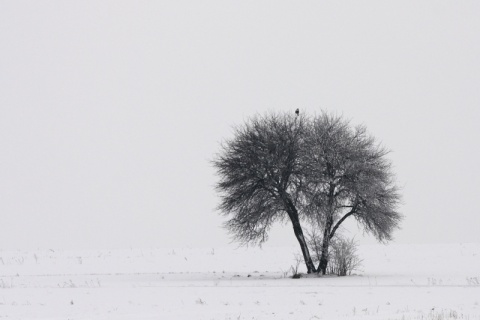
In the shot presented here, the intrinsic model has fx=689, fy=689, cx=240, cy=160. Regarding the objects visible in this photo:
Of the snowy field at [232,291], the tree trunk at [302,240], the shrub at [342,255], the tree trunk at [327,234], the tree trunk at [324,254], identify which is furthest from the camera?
the tree trunk at [302,240]

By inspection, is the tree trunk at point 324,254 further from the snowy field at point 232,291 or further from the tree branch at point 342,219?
the snowy field at point 232,291

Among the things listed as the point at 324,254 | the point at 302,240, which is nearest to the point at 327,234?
the point at 324,254

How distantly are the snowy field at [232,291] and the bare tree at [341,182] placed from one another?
10.7 feet

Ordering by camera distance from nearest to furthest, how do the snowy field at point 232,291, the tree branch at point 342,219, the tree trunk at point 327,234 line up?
the snowy field at point 232,291 < the tree trunk at point 327,234 < the tree branch at point 342,219

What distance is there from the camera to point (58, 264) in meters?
48.4

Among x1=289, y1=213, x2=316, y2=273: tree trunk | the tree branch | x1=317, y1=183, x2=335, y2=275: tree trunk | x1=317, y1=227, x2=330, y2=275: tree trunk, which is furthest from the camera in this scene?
x1=289, y1=213, x2=316, y2=273: tree trunk

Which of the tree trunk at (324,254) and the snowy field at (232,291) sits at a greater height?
→ the tree trunk at (324,254)

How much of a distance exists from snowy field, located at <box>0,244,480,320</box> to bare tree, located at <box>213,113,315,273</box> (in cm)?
289

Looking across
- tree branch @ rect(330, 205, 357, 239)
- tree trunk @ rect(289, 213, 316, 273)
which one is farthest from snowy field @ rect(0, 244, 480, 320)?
tree branch @ rect(330, 205, 357, 239)

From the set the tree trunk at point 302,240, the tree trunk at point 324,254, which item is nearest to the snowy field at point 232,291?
the tree trunk at point 302,240

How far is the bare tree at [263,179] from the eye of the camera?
40250mm

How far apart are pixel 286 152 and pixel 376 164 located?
5.44 m

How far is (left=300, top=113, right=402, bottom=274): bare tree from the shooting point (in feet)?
130

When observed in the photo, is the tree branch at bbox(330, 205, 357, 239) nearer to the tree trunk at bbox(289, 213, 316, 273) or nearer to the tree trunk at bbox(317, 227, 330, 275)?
the tree trunk at bbox(317, 227, 330, 275)
